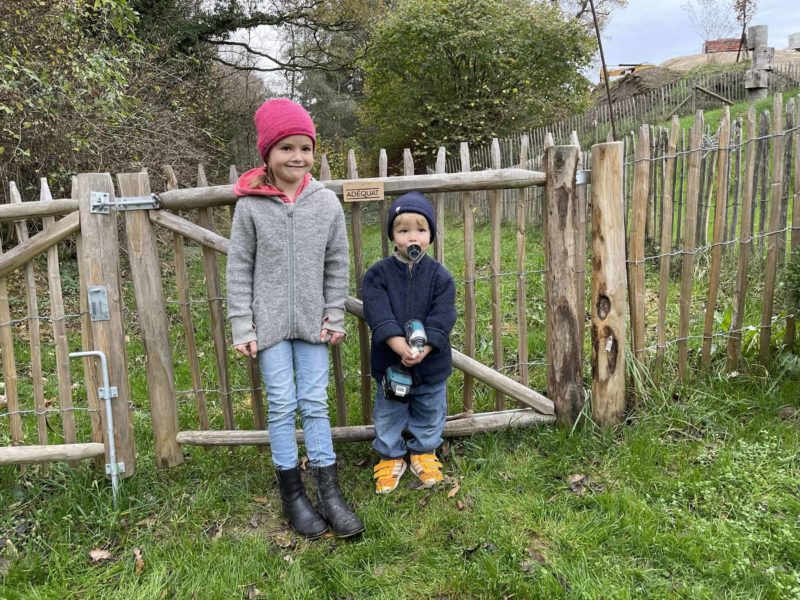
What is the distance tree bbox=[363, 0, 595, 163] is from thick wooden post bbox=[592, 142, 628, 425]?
38.7 ft

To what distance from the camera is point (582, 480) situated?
293cm

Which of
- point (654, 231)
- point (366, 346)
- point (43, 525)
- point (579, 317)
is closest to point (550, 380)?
point (579, 317)

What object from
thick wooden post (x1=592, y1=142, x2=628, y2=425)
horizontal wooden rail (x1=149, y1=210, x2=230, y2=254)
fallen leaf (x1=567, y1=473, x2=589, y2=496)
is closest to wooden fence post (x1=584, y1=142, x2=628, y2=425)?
thick wooden post (x1=592, y1=142, x2=628, y2=425)

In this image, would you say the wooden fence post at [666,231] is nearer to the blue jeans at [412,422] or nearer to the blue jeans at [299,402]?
the blue jeans at [412,422]

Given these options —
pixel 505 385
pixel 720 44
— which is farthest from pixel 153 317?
pixel 720 44

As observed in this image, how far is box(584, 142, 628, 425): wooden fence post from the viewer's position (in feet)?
10.1

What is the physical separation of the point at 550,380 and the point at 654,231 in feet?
13.3

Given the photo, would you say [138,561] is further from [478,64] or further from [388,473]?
[478,64]

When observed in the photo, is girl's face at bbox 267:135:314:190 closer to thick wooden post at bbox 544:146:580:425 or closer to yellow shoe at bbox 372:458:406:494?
thick wooden post at bbox 544:146:580:425

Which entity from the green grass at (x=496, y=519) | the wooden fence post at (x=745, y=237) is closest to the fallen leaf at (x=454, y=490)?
the green grass at (x=496, y=519)

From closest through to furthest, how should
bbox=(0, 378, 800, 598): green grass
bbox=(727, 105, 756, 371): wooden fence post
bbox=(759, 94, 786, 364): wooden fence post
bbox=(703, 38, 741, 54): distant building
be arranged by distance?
1. bbox=(0, 378, 800, 598): green grass
2. bbox=(727, 105, 756, 371): wooden fence post
3. bbox=(759, 94, 786, 364): wooden fence post
4. bbox=(703, 38, 741, 54): distant building

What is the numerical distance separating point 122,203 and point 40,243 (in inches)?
19.2

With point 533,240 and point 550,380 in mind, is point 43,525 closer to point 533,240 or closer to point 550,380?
point 550,380

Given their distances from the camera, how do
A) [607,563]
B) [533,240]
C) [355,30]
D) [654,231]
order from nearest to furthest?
[607,563] < [654,231] < [533,240] < [355,30]
